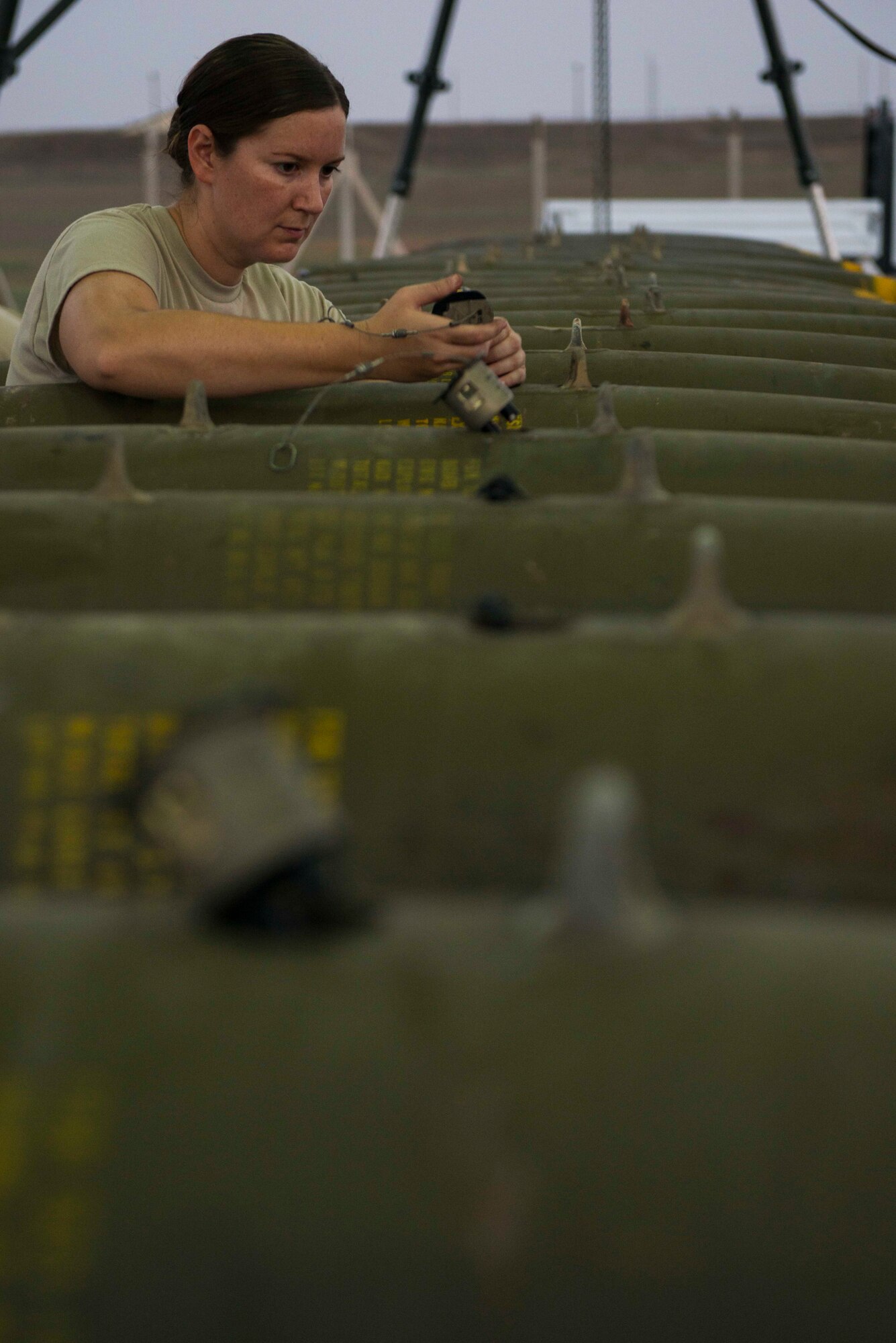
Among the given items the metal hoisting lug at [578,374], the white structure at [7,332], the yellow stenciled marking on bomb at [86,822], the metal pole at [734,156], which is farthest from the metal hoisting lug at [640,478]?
the metal pole at [734,156]

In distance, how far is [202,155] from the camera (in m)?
1.49

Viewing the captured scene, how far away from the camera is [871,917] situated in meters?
0.50

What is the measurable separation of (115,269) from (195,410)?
23 cm

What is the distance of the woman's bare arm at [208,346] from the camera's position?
131 centimetres

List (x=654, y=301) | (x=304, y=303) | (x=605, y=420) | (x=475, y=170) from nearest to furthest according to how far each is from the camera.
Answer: (x=605, y=420) < (x=304, y=303) < (x=654, y=301) < (x=475, y=170)

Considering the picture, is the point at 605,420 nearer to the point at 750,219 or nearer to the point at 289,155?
the point at 289,155

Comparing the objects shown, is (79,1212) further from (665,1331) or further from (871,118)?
(871,118)

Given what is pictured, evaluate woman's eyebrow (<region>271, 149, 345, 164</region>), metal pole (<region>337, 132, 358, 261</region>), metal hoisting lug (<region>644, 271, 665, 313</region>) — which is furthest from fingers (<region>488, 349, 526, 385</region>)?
metal pole (<region>337, 132, 358, 261</region>)

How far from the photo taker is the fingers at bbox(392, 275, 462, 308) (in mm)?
1405

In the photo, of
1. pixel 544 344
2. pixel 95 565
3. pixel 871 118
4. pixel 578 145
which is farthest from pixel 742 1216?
pixel 578 145

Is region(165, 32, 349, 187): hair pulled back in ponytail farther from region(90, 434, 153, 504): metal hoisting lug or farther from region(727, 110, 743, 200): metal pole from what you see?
region(727, 110, 743, 200): metal pole

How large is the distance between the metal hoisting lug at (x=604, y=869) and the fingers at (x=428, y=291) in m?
1.06

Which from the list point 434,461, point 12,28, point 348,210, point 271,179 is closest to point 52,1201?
point 434,461

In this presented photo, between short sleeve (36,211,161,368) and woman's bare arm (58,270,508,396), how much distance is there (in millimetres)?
14
